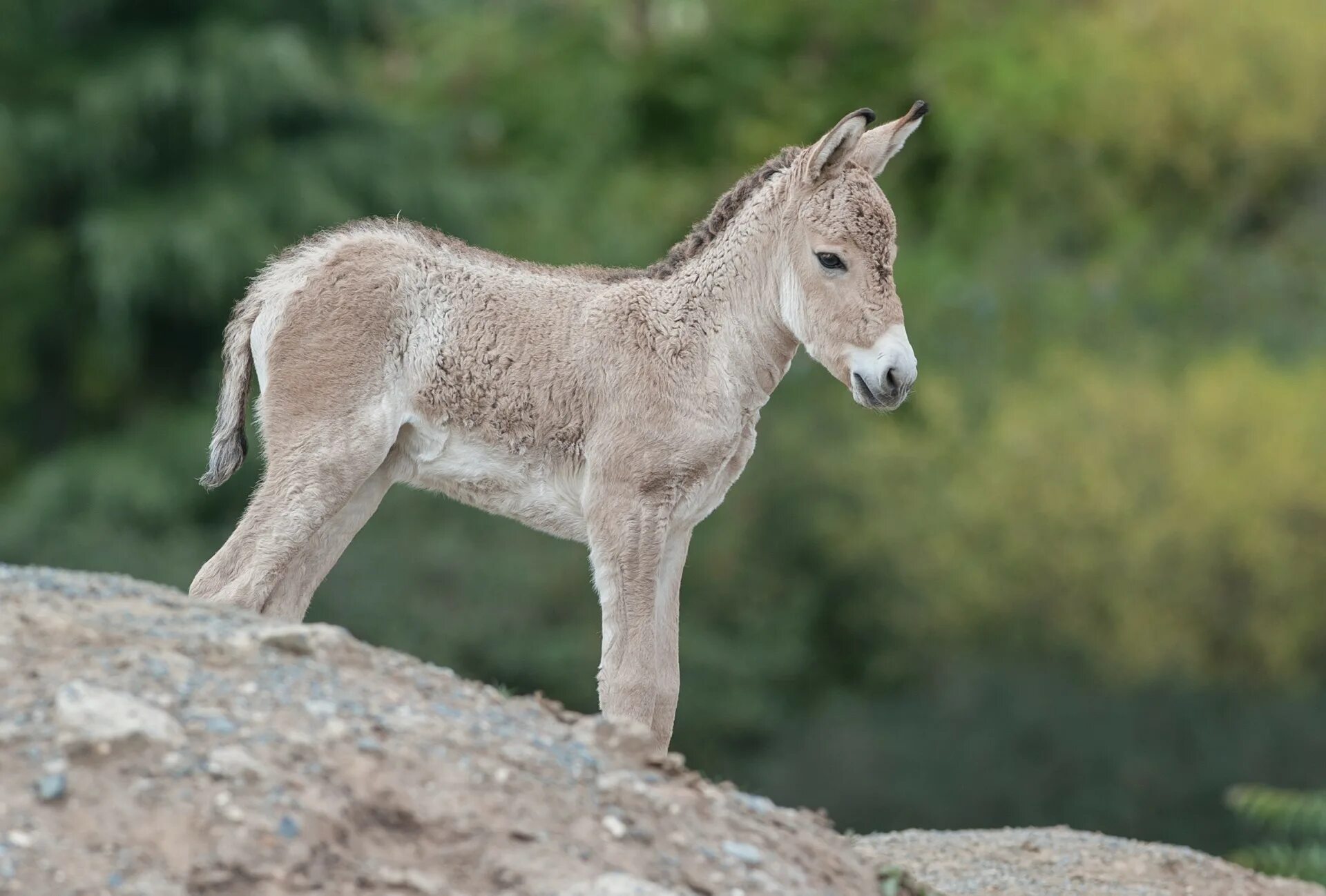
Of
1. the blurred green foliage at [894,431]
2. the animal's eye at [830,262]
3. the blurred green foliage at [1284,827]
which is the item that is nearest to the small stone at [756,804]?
the animal's eye at [830,262]

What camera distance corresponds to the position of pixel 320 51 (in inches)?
910

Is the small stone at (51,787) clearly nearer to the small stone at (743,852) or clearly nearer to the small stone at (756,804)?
the small stone at (743,852)

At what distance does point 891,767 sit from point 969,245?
37.7 feet

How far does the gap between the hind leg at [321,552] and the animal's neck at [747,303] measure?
1.47m

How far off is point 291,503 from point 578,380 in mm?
1249

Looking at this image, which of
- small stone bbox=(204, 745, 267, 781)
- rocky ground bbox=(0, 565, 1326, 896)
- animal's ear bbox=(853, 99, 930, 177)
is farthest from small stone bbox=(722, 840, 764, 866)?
animal's ear bbox=(853, 99, 930, 177)

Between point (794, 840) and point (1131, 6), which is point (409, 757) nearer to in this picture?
point (794, 840)

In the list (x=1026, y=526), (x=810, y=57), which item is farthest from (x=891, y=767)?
(x=810, y=57)

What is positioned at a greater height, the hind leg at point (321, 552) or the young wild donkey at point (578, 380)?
the young wild donkey at point (578, 380)

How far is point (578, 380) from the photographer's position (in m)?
7.21

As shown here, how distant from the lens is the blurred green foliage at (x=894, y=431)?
18.2 metres

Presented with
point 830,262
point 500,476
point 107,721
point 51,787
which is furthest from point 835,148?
point 51,787

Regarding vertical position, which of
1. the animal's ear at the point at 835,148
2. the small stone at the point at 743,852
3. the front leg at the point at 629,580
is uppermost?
the animal's ear at the point at 835,148

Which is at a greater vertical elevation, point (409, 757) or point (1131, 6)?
point (1131, 6)
